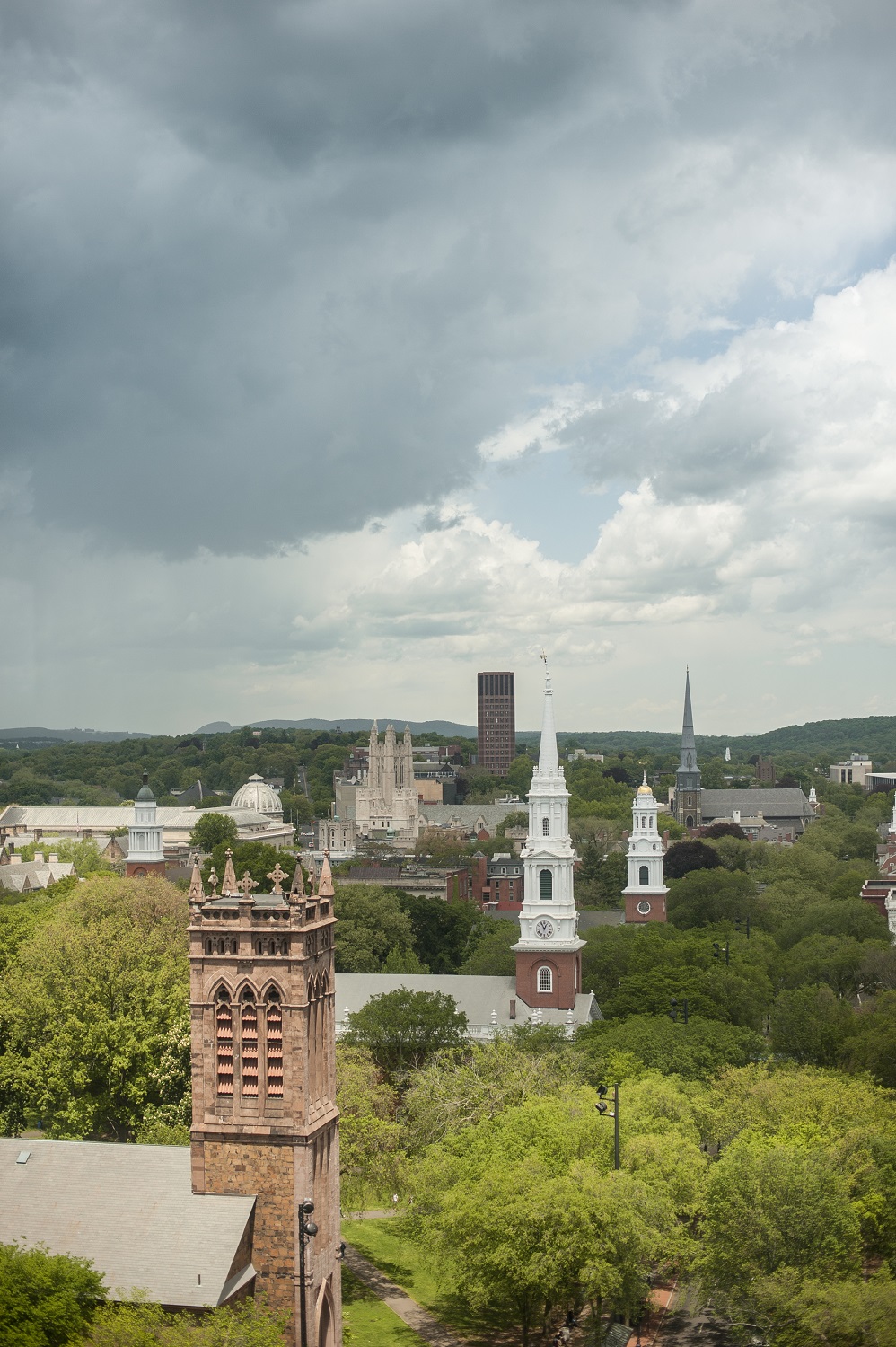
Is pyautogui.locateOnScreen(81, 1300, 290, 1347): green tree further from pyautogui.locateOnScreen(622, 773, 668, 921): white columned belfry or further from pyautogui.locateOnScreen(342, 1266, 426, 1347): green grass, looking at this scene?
pyautogui.locateOnScreen(622, 773, 668, 921): white columned belfry

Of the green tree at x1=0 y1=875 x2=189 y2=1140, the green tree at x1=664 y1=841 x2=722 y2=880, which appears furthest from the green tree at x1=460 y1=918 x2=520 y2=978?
the green tree at x1=664 y1=841 x2=722 y2=880

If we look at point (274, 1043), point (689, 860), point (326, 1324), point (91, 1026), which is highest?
point (274, 1043)

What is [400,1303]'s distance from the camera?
4709cm

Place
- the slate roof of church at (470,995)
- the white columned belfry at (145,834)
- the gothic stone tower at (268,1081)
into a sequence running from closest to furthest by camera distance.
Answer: the gothic stone tower at (268,1081)
the slate roof of church at (470,995)
the white columned belfry at (145,834)

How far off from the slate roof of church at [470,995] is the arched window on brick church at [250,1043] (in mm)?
36240

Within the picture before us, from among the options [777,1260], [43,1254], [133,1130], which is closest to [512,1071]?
[133,1130]

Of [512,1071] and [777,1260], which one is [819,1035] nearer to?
[512,1071]

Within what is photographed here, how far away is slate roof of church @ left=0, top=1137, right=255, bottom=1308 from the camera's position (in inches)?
1346

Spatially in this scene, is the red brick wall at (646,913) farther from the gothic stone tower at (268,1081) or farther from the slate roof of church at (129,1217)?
the slate roof of church at (129,1217)

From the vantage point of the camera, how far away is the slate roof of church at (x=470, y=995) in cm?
7381

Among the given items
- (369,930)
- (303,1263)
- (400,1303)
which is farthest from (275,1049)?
(369,930)

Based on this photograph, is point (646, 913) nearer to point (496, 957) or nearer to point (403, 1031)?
point (496, 957)

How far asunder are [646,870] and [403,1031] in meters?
48.2

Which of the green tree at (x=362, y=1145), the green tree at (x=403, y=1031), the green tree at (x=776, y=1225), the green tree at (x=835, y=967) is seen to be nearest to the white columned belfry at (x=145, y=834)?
the green tree at (x=835, y=967)
